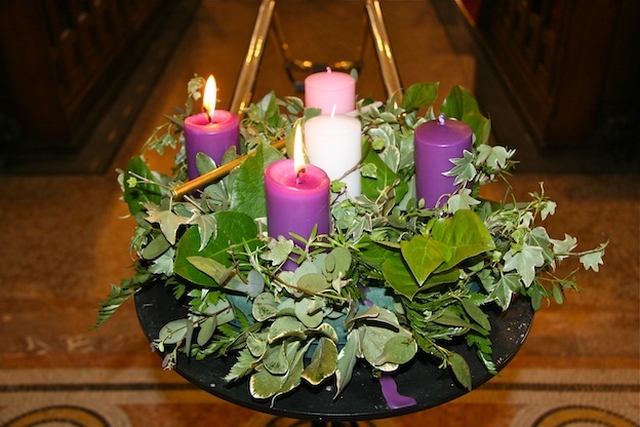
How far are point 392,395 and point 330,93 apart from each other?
404 millimetres

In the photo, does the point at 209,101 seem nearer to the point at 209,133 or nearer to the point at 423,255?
the point at 209,133

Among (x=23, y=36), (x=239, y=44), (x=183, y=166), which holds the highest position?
(x=183, y=166)

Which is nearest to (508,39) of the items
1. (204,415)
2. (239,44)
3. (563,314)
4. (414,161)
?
(239,44)

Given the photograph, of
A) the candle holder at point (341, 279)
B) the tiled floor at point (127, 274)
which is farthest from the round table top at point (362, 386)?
the tiled floor at point (127, 274)

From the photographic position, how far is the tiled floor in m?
1.69

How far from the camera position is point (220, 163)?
96 cm

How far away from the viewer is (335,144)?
0.87 meters

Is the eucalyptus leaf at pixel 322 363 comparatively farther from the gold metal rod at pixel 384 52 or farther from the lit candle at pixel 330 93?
the gold metal rod at pixel 384 52

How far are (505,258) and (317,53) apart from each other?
2.51 metres

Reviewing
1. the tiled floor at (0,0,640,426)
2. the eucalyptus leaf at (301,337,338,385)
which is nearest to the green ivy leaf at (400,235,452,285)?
the eucalyptus leaf at (301,337,338,385)

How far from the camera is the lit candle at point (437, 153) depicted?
34.1 inches

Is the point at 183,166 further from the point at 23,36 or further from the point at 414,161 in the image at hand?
the point at 23,36

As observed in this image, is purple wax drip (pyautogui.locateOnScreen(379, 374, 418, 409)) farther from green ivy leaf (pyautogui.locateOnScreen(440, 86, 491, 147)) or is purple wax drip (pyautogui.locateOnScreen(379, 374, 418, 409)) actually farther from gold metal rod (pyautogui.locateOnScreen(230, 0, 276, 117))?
gold metal rod (pyautogui.locateOnScreen(230, 0, 276, 117))

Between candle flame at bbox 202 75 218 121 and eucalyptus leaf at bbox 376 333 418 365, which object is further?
candle flame at bbox 202 75 218 121
